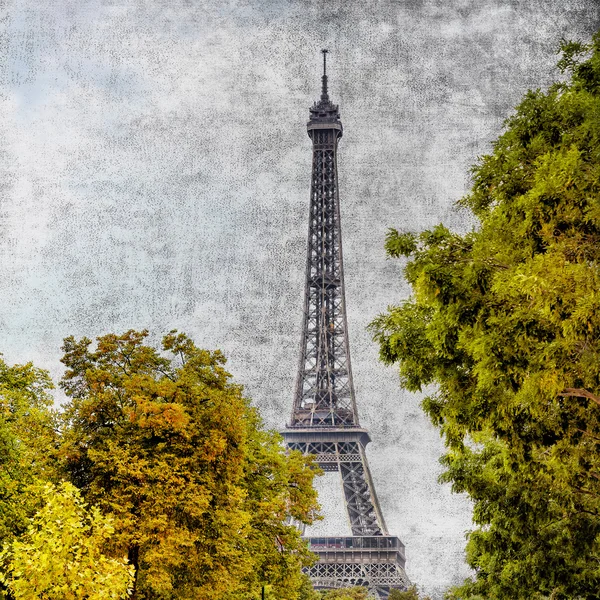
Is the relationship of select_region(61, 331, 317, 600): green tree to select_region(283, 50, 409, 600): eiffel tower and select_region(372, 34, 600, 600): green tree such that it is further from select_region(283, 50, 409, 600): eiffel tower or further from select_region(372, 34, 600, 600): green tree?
select_region(283, 50, 409, 600): eiffel tower

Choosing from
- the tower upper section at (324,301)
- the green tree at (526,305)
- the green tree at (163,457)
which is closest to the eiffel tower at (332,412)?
the tower upper section at (324,301)

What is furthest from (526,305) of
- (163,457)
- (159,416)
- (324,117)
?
(324,117)

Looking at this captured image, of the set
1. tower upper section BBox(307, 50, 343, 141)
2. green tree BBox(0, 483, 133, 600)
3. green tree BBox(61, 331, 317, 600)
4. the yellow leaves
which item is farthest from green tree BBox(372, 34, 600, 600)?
tower upper section BBox(307, 50, 343, 141)

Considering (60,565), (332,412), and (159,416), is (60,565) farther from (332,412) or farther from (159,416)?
(332,412)

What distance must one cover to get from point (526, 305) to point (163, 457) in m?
12.0

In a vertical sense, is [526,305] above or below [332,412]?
below

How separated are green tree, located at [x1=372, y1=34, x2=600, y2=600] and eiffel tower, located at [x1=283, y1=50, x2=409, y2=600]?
54.6 meters

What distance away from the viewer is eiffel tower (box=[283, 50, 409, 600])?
2712 inches

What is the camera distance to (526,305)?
11320 millimetres

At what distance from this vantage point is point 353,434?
251 feet

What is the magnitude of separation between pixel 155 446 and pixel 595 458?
11.4 metres

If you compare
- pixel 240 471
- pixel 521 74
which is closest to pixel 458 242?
pixel 240 471

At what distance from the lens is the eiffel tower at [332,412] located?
68875mm

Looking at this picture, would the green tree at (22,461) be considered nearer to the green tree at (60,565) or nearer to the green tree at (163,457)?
the green tree at (163,457)
